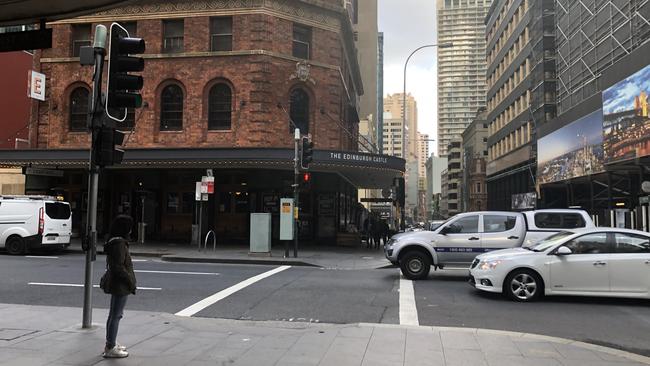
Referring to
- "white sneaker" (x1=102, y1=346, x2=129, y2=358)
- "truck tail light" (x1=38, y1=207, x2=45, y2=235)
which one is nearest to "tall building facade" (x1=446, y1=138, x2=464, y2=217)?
"truck tail light" (x1=38, y1=207, x2=45, y2=235)

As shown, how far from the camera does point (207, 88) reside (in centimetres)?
2542

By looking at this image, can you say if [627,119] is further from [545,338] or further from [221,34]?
[221,34]

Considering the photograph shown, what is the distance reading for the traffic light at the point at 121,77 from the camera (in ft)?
24.3

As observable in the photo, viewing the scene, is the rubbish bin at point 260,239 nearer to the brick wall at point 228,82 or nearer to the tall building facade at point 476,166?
the brick wall at point 228,82

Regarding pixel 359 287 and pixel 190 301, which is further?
pixel 359 287

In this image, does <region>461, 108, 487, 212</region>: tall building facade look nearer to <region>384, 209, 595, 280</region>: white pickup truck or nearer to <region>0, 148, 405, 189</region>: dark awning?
<region>0, 148, 405, 189</region>: dark awning

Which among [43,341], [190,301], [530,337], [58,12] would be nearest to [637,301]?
[530,337]

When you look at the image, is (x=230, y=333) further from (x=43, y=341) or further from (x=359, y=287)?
(x=359, y=287)

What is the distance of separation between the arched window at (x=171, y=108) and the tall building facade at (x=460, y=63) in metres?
55.0

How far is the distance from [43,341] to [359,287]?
23.1 feet

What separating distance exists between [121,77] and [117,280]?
2.94 metres

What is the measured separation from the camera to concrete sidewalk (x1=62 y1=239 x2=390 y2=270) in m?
18.0

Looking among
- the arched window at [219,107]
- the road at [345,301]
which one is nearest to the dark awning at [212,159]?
the arched window at [219,107]

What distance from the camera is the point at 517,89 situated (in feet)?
182
